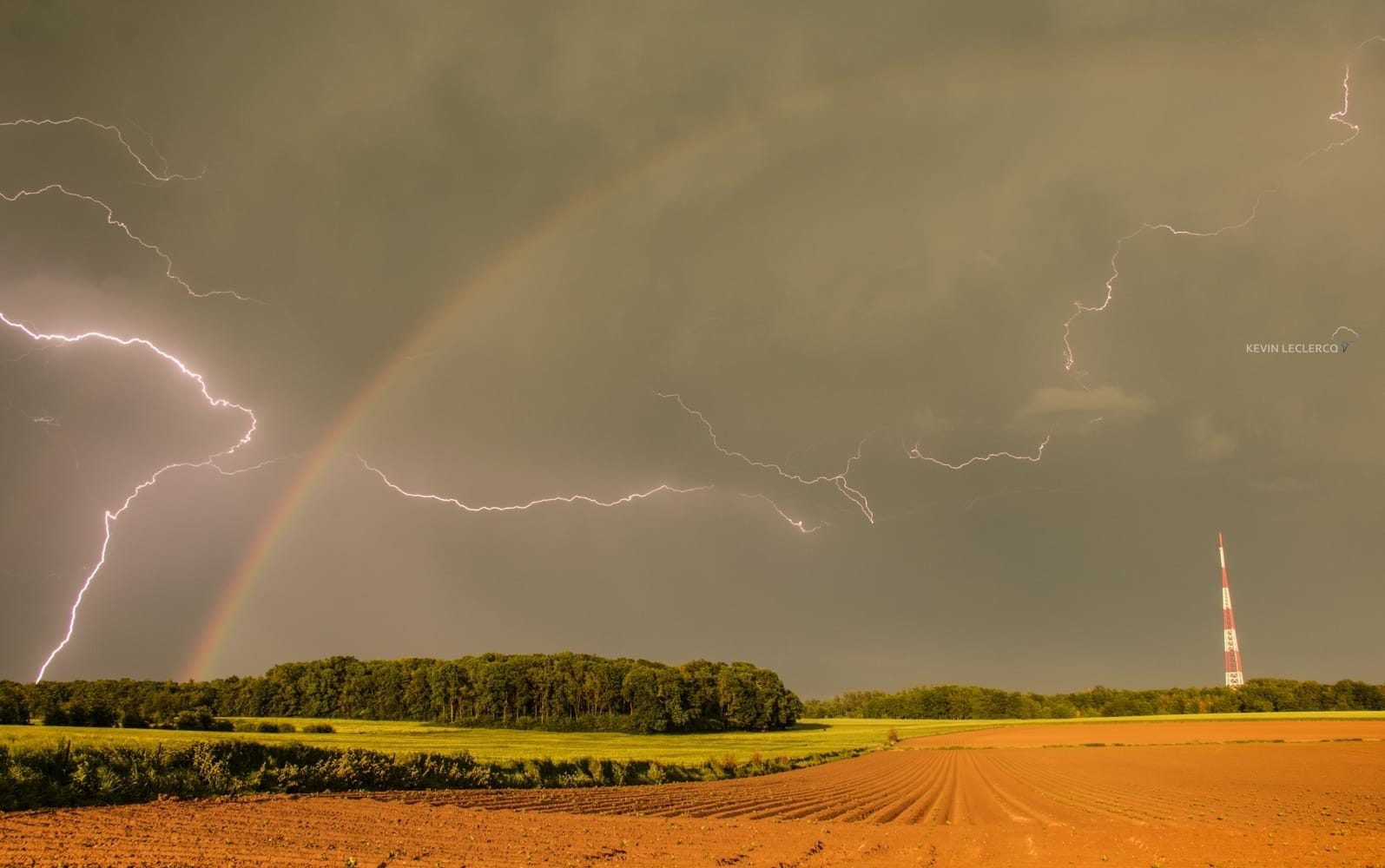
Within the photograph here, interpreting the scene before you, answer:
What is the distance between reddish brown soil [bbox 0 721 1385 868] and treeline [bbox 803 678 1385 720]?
100 meters

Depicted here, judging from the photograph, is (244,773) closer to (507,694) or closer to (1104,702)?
(507,694)

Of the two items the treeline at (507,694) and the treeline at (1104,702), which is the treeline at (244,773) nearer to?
the treeline at (507,694)

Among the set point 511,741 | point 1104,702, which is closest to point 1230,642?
point 1104,702

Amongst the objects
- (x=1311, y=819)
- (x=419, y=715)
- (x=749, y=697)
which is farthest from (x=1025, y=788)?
(x=419, y=715)

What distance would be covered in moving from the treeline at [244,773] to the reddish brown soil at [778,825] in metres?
1.30

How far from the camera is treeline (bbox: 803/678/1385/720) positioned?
11419cm

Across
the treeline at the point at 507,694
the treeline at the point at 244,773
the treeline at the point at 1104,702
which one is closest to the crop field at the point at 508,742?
the treeline at the point at 244,773

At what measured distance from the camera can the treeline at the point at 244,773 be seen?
18.0 metres

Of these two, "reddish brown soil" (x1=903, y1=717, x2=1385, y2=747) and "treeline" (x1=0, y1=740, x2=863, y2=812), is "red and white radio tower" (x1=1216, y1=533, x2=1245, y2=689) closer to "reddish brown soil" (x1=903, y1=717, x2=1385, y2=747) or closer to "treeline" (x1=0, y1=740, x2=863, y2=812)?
"reddish brown soil" (x1=903, y1=717, x2=1385, y2=747)

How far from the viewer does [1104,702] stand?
140750 millimetres

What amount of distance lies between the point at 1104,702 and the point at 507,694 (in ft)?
363

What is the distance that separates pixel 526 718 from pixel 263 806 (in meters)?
68.9

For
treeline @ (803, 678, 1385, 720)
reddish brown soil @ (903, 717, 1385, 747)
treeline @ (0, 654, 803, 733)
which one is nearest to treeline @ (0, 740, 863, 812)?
reddish brown soil @ (903, 717, 1385, 747)

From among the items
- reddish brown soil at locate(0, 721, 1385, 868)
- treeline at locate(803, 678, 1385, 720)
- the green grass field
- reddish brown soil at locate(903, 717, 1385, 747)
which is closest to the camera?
reddish brown soil at locate(0, 721, 1385, 868)
